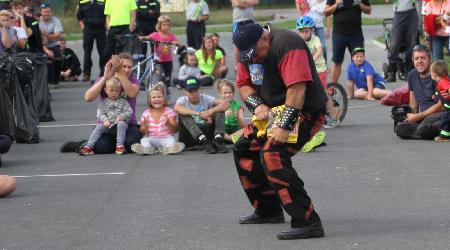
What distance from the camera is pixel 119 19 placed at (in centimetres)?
2208

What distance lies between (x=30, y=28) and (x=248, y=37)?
501 inches

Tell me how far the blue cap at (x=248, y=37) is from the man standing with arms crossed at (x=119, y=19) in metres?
13.9

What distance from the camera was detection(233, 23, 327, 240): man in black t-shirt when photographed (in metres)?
8.20

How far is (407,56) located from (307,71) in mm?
13004

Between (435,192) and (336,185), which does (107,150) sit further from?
(435,192)

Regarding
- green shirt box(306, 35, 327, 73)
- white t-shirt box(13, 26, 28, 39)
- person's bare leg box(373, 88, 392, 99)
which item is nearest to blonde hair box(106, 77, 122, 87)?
green shirt box(306, 35, 327, 73)

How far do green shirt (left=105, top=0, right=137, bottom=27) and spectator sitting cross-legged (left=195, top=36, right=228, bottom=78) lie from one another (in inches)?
59.4

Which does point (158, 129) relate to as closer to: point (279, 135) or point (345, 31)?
point (279, 135)

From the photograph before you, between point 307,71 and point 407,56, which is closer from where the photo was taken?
point 307,71

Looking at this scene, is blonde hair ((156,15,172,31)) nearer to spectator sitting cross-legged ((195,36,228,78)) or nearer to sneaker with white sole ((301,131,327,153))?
spectator sitting cross-legged ((195,36,228,78))

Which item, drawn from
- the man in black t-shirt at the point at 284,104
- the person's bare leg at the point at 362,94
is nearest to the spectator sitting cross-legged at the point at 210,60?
the person's bare leg at the point at 362,94

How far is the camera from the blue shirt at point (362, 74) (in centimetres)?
1842

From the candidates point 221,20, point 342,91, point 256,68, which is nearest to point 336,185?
point 256,68

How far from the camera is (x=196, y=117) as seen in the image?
13820 mm
